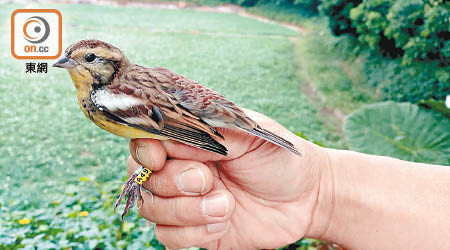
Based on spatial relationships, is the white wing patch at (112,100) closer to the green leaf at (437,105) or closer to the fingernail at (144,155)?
the fingernail at (144,155)

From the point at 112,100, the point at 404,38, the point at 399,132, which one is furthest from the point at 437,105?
the point at 112,100

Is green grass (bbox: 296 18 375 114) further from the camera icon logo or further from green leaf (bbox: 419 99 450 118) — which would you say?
the camera icon logo

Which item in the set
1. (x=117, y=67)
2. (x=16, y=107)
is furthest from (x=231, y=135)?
(x=16, y=107)

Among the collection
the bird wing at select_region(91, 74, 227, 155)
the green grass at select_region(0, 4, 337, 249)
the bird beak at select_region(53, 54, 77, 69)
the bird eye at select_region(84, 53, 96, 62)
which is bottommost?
the green grass at select_region(0, 4, 337, 249)

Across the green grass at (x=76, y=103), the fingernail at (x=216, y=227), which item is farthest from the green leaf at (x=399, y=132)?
the fingernail at (x=216, y=227)

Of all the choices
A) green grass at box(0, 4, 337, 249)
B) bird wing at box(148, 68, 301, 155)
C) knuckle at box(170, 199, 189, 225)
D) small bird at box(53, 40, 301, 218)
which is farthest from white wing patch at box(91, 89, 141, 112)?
green grass at box(0, 4, 337, 249)

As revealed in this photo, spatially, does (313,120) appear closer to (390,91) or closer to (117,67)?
(390,91)
